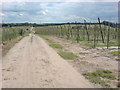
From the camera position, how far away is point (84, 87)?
24.7 ft

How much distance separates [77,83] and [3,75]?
3.93 m

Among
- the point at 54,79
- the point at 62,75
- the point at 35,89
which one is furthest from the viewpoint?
the point at 62,75

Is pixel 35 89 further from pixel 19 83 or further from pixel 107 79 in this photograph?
pixel 107 79

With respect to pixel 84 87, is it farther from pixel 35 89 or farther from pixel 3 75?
pixel 3 75

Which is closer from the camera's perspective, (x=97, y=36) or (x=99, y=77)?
(x=99, y=77)

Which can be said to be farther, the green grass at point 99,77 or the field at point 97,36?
the field at point 97,36

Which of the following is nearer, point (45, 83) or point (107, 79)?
point (45, 83)

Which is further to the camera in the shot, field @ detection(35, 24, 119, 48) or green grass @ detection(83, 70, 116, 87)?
Answer: field @ detection(35, 24, 119, 48)

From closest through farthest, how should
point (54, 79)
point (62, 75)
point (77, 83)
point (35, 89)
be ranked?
1. point (35, 89)
2. point (77, 83)
3. point (54, 79)
4. point (62, 75)

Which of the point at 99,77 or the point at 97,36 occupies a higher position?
the point at 97,36

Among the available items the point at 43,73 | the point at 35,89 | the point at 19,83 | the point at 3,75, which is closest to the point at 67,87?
the point at 35,89

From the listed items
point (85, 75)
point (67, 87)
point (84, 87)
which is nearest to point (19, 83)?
point (67, 87)

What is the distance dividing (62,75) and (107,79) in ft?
6.87

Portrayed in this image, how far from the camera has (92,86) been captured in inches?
305
